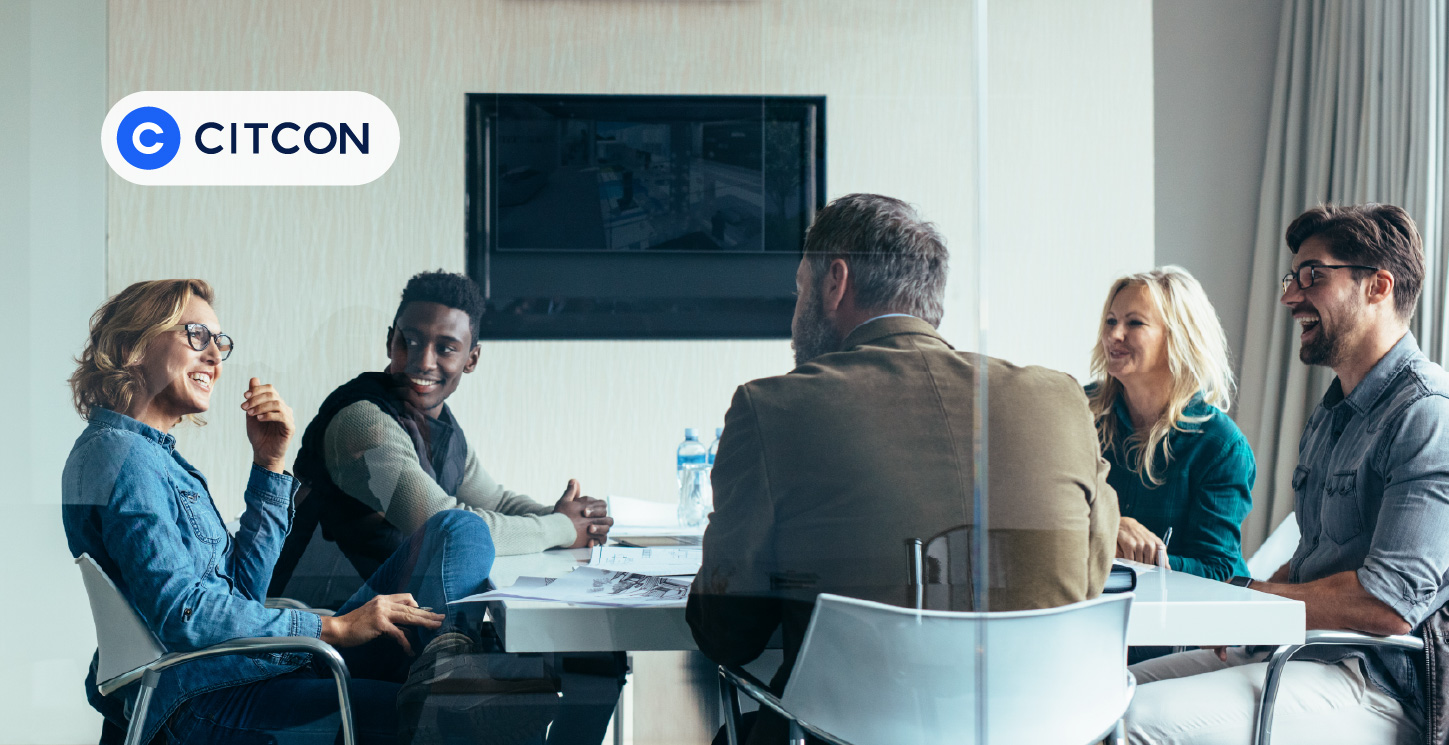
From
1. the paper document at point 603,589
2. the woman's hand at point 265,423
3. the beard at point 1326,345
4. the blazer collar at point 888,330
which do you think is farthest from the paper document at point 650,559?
the beard at point 1326,345

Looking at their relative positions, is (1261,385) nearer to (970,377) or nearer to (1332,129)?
(1332,129)

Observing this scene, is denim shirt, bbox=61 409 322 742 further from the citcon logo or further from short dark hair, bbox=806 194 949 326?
short dark hair, bbox=806 194 949 326

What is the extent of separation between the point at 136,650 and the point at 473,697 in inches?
21.4

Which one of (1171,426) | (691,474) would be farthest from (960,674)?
(1171,426)

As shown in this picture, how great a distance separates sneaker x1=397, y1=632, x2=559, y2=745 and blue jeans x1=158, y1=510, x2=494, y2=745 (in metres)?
0.03

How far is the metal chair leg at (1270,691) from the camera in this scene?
5.10ft

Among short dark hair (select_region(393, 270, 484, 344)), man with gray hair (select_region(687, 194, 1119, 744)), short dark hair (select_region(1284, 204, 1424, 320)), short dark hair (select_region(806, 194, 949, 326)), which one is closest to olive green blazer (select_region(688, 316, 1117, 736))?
man with gray hair (select_region(687, 194, 1119, 744))

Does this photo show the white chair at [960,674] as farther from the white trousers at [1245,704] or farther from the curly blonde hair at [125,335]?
the curly blonde hair at [125,335]

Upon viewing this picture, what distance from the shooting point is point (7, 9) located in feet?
5.14

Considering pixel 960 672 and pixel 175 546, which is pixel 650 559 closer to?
pixel 960 672

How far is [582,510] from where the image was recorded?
159cm

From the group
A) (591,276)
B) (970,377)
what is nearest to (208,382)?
(591,276)

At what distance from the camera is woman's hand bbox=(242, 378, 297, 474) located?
1530 mm

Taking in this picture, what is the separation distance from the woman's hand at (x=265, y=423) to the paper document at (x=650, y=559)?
0.56 metres
